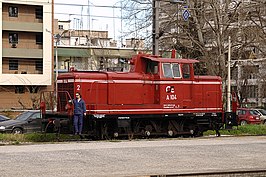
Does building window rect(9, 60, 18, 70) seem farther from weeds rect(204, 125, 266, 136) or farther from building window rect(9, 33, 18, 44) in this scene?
weeds rect(204, 125, 266, 136)

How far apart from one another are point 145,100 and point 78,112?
3.73 m

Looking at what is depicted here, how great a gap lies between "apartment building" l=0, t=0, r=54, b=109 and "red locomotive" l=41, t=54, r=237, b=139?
41.4 m

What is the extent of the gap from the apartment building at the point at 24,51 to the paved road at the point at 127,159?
1875 inches

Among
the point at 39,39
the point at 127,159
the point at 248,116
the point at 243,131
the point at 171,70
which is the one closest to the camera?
the point at 127,159

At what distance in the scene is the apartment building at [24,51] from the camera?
65500 mm

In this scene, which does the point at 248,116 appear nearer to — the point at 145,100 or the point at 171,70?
the point at 171,70

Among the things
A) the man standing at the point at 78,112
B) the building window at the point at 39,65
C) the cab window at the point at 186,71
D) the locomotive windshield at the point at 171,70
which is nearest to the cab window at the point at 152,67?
the locomotive windshield at the point at 171,70

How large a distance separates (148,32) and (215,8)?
4.87 meters

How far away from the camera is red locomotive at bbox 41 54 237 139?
23.1 m

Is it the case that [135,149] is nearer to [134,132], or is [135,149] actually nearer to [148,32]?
[134,132]

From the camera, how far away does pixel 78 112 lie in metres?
21.9

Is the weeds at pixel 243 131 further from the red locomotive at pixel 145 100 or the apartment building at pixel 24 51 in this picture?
the apartment building at pixel 24 51

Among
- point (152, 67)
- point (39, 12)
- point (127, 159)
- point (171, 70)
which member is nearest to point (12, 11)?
point (39, 12)

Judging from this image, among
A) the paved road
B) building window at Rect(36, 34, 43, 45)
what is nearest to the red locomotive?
the paved road
